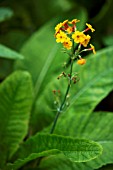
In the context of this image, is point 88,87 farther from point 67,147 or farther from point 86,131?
point 67,147

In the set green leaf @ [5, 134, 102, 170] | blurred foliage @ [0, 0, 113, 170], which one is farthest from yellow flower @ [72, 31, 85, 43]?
blurred foliage @ [0, 0, 113, 170]

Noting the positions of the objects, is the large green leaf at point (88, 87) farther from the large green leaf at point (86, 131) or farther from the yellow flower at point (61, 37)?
the yellow flower at point (61, 37)

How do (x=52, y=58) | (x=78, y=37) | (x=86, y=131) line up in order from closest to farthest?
(x=78, y=37), (x=86, y=131), (x=52, y=58)

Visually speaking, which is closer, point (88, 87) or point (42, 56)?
point (88, 87)

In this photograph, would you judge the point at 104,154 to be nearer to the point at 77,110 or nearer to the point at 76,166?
the point at 76,166

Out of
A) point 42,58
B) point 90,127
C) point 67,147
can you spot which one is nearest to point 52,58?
point 42,58

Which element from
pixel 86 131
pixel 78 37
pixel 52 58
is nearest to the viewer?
pixel 78 37
